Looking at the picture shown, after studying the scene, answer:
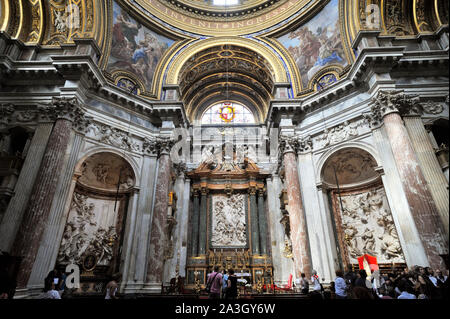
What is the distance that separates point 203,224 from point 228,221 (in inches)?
60.8

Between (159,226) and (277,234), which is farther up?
(277,234)

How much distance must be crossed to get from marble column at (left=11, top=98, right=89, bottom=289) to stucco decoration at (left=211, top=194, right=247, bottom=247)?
905 centimetres

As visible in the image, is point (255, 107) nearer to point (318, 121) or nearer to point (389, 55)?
point (318, 121)

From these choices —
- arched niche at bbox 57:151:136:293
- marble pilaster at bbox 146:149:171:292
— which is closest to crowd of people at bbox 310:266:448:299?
marble pilaster at bbox 146:149:171:292

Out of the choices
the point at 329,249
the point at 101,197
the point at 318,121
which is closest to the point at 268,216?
the point at 329,249

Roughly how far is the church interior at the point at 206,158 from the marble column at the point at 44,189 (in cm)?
4

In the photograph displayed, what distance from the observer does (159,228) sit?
424 inches

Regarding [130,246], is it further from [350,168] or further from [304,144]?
[350,168]

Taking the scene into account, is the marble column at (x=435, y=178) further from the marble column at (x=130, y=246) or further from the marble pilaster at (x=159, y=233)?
the marble column at (x=130, y=246)

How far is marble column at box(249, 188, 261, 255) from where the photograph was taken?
1441 cm

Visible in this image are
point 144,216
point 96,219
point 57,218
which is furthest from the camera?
point 96,219

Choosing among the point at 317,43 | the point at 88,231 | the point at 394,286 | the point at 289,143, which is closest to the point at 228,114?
the point at 317,43

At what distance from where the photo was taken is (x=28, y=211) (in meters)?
8.05

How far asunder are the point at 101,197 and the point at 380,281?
37.7 feet
